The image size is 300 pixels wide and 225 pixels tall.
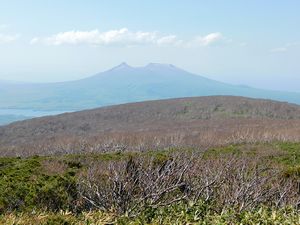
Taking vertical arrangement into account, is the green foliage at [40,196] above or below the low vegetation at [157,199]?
below

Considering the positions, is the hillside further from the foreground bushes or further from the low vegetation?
the foreground bushes

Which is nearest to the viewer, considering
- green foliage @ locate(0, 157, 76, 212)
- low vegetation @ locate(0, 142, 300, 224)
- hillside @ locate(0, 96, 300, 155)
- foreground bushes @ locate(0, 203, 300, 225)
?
foreground bushes @ locate(0, 203, 300, 225)

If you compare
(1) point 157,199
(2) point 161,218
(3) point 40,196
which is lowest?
(3) point 40,196

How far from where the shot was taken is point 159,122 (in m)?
86.6

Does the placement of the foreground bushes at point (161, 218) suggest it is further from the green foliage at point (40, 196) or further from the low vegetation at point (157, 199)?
the green foliage at point (40, 196)

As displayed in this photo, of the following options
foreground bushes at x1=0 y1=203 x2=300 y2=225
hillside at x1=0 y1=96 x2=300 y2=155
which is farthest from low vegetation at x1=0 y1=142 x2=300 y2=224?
hillside at x1=0 y1=96 x2=300 y2=155

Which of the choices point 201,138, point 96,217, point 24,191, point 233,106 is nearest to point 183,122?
point 233,106

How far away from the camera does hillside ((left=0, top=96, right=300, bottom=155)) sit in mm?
65131

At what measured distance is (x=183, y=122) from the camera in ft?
279

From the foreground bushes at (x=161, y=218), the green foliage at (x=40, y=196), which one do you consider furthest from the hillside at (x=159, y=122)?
the foreground bushes at (x=161, y=218)

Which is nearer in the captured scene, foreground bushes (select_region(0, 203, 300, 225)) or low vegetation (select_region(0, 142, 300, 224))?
foreground bushes (select_region(0, 203, 300, 225))

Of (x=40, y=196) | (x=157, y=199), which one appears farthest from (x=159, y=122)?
(x=157, y=199)

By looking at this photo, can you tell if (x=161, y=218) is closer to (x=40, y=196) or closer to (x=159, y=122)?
(x=40, y=196)

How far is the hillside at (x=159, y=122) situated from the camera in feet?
214
